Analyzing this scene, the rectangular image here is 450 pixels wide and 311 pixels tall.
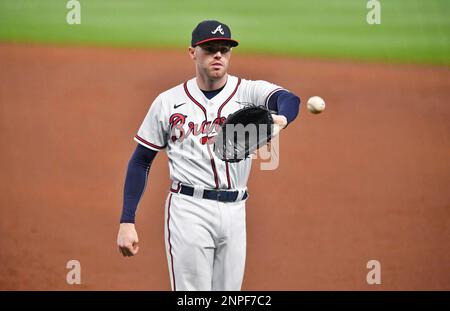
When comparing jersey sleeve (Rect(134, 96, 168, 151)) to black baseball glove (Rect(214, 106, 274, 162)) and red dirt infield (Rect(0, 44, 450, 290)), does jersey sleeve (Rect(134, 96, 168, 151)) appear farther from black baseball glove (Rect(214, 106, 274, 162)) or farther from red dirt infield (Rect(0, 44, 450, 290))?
red dirt infield (Rect(0, 44, 450, 290))

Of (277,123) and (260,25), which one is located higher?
(260,25)

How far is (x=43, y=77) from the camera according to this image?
564 centimetres

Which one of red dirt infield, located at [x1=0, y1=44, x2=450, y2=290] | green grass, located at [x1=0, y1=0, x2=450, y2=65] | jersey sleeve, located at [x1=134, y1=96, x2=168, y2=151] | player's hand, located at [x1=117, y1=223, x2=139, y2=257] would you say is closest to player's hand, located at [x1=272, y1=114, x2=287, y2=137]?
jersey sleeve, located at [x1=134, y1=96, x2=168, y2=151]

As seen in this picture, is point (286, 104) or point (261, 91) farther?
point (261, 91)

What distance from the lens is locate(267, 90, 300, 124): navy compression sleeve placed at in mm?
2761

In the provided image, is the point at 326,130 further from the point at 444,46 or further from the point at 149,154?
the point at 149,154

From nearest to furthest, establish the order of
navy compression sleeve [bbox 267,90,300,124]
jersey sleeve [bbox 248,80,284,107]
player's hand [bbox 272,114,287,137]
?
player's hand [bbox 272,114,287,137], navy compression sleeve [bbox 267,90,300,124], jersey sleeve [bbox 248,80,284,107]

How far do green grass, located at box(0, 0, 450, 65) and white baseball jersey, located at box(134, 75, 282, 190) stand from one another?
2.86m

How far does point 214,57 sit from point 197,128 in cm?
30

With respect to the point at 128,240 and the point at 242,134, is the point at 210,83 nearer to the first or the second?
the point at 242,134

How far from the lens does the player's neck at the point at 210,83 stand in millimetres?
2941

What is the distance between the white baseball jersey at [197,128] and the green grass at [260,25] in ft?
9.39

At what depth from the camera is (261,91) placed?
2.93m

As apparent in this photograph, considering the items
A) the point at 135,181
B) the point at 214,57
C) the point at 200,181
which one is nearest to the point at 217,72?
the point at 214,57
